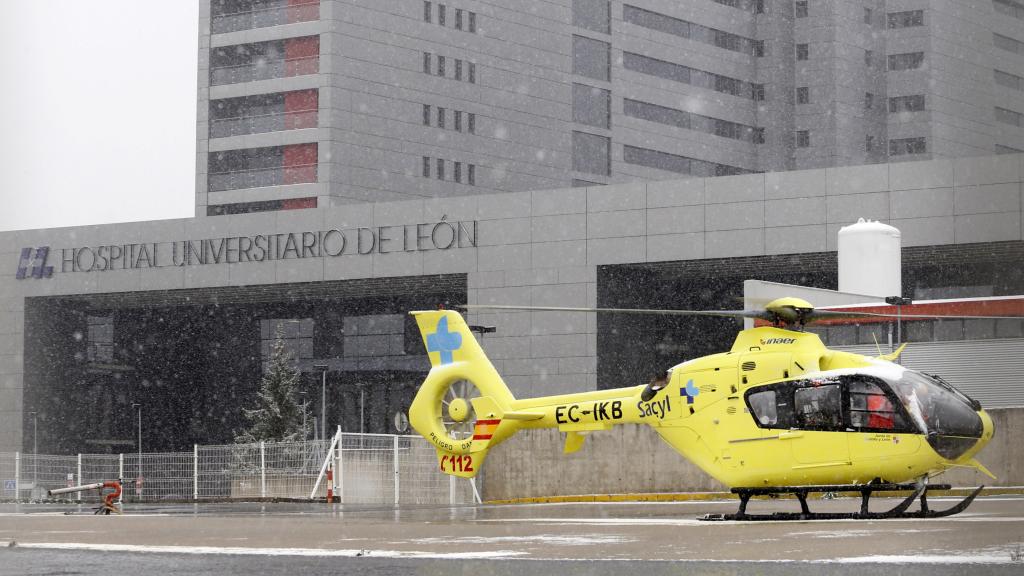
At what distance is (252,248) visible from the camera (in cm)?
5978

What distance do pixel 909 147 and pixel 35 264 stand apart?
212ft

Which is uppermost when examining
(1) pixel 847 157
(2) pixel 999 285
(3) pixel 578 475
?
(1) pixel 847 157

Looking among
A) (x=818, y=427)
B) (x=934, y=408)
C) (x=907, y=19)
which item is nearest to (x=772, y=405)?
(x=818, y=427)

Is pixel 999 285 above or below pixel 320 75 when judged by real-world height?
below

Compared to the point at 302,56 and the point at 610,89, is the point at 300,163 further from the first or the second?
the point at 610,89

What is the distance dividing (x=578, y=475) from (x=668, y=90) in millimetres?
70717

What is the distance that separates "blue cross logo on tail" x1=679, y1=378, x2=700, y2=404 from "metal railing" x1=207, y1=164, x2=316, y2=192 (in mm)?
64797

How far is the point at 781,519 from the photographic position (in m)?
17.9

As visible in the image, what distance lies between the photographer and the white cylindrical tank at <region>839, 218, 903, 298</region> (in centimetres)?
4112

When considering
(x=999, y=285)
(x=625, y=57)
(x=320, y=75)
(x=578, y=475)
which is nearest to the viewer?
(x=578, y=475)

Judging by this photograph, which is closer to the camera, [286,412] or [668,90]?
[286,412]

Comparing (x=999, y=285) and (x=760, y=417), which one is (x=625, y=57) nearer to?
(x=999, y=285)

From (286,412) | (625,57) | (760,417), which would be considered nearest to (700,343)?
(286,412)

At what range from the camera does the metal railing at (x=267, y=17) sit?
83875 mm
